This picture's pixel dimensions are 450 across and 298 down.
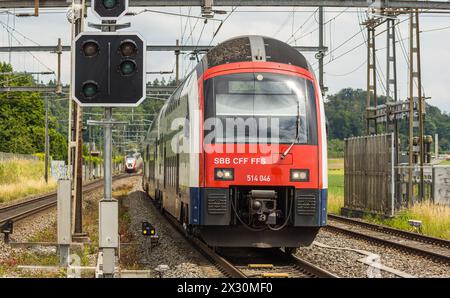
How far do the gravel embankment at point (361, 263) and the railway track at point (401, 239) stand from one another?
18 cm

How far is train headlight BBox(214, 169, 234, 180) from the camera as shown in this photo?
496 inches

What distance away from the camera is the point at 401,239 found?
17.6 meters

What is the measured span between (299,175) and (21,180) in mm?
39354

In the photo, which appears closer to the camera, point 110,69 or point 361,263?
point 110,69

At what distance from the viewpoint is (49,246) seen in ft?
53.2

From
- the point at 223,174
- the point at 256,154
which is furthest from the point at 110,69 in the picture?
the point at 256,154

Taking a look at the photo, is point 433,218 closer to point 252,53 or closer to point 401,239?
point 401,239

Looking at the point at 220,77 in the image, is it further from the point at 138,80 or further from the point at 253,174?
the point at 138,80

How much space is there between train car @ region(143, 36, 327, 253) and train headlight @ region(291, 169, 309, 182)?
0.02 metres

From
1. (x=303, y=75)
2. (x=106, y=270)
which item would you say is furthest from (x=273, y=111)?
(x=106, y=270)
